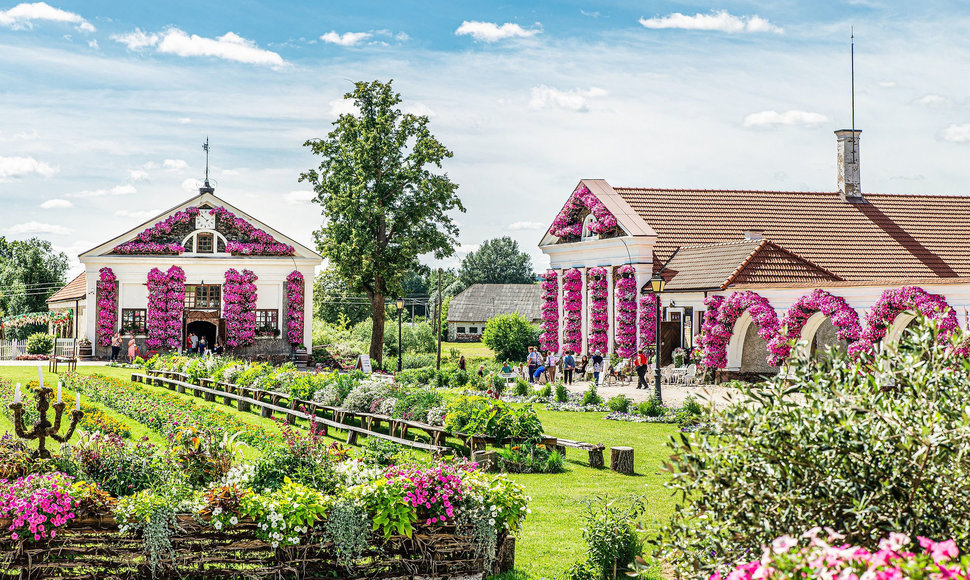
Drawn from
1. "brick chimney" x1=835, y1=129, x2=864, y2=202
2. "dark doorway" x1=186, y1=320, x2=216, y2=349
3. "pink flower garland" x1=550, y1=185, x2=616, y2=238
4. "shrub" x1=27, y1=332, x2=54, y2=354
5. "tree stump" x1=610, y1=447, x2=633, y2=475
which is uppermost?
"brick chimney" x1=835, y1=129, x2=864, y2=202

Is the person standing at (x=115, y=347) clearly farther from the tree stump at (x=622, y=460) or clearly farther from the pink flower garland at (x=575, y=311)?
the tree stump at (x=622, y=460)

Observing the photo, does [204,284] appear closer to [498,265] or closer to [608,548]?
[608,548]

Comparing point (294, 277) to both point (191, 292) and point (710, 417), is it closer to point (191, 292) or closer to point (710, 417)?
point (191, 292)

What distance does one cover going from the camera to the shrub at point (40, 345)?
44487 millimetres

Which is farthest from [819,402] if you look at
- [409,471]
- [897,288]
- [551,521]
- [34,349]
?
[34,349]

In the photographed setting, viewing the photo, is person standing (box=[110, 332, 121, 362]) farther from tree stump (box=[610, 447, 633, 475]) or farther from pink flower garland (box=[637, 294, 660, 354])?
tree stump (box=[610, 447, 633, 475])

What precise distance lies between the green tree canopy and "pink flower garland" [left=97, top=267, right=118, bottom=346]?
70725 millimetres

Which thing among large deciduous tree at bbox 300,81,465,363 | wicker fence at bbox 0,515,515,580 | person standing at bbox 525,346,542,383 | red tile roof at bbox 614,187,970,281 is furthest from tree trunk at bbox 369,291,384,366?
wicker fence at bbox 0,515,515,580

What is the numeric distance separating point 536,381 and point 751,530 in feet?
90.6

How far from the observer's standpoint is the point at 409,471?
312 inches

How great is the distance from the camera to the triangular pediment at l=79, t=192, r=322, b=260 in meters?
41.9

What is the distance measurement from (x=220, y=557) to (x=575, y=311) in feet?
107

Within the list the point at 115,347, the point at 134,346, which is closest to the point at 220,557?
the point at 134,346

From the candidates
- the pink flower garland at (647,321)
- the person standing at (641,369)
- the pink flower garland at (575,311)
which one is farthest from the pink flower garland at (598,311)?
the person standing at (641,369)
